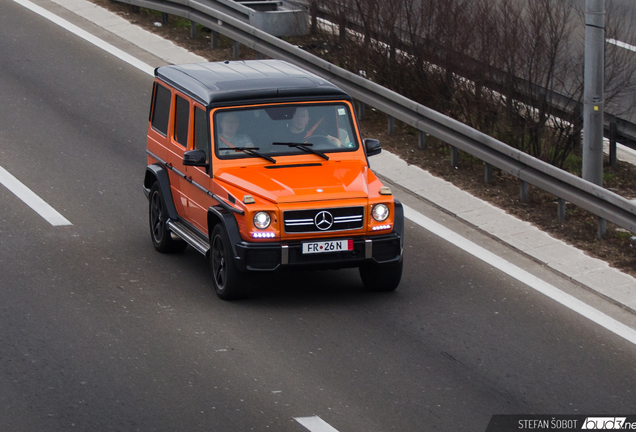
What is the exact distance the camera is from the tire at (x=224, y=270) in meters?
9.47

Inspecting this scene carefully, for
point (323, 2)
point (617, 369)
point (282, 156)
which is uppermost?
point (323, 2)

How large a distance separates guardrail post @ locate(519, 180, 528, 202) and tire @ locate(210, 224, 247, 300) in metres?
4.52

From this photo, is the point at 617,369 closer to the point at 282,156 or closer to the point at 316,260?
the point at 316,260

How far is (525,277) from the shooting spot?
35.1ft

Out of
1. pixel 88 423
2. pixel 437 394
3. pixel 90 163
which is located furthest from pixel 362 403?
pixel 90 163

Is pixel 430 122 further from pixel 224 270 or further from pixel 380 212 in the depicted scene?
pixel 224 270

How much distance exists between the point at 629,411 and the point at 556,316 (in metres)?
2.02

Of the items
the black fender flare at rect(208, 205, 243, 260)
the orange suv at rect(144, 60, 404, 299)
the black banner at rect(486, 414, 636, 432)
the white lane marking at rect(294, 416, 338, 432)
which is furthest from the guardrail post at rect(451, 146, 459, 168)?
the white lane marking at rect(294, 416, 338, 432)

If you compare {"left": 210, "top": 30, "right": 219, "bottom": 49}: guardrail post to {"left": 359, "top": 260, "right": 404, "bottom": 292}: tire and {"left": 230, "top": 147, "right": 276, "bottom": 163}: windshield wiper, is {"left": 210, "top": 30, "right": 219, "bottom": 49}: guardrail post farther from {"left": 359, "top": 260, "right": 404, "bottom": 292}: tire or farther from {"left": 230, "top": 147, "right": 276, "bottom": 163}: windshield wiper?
{"left": 359, "top": 260, "right": 404, "bottom": 292}: tire

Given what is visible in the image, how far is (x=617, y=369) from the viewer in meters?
8.56

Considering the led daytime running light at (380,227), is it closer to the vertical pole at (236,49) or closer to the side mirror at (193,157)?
the side mirror at (193,157)

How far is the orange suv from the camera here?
9.30 meters

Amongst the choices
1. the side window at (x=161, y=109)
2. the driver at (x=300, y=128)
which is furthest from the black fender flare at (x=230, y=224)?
the side window at (x=161, y=109)

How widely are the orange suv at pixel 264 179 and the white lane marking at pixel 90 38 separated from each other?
20.4 feet
